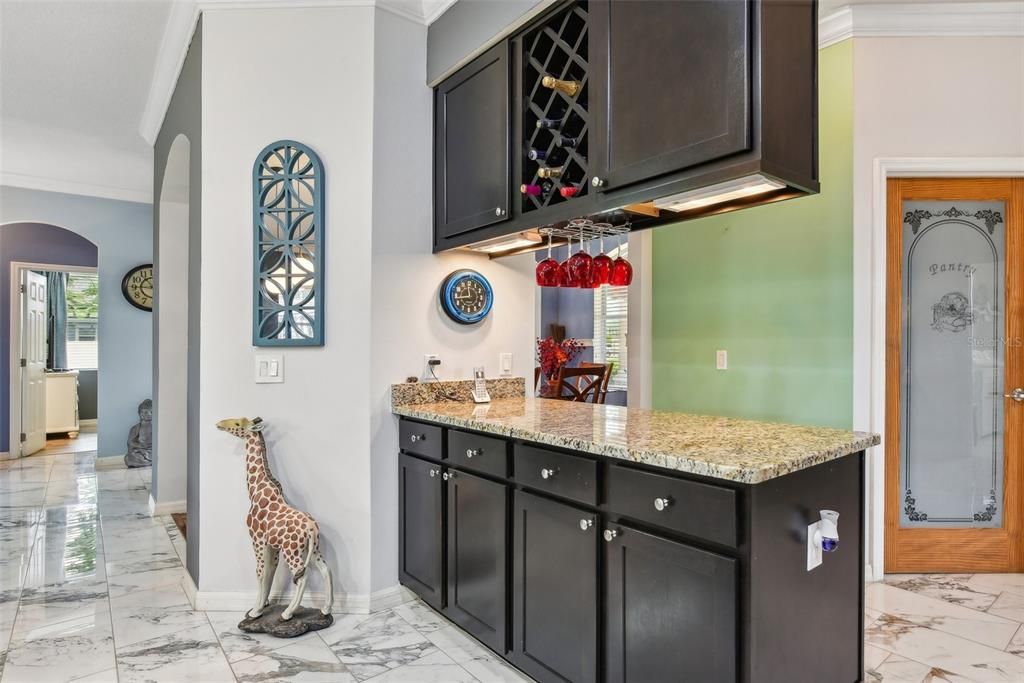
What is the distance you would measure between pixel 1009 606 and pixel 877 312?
4.77 feet

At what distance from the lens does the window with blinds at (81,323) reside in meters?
8.70

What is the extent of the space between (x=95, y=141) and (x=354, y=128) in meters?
3.26

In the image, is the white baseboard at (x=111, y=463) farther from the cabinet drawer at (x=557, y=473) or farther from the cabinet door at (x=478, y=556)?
the cabinet drawer at (x=557, y=473)

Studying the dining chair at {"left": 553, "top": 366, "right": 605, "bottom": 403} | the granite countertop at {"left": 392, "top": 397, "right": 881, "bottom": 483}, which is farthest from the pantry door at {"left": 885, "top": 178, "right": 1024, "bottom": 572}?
the dining chair at {"left": 553, "top": 366, "right": 605, "bottom": 403}

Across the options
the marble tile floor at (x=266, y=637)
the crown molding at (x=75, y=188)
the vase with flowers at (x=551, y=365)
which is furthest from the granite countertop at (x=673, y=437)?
the crown molding at (x=75, y=188)

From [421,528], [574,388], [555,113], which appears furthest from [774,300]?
[421,528]

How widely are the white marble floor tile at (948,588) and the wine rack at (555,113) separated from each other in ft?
8.50

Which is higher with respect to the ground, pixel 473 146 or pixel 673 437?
pixel 473 146

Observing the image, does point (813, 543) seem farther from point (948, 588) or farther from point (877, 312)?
point (948, 588)

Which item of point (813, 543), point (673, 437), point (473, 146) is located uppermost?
point (473, 146)

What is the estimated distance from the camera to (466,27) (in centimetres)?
258

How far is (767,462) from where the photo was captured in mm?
1434

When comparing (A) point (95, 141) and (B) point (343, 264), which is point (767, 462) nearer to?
(B) point (343, 264)

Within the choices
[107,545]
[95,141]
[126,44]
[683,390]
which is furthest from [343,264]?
[95,141]
